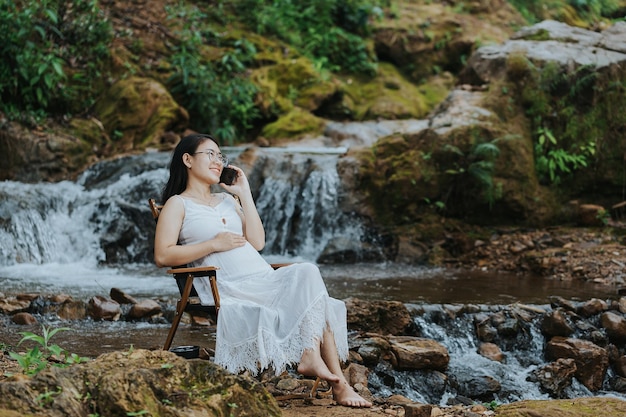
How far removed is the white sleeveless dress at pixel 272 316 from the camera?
3781 mm

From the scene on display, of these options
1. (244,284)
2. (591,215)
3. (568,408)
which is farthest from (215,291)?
(591,215)

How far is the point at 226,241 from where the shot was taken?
424 cm

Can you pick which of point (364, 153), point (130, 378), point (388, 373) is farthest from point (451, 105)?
point (130, 378)

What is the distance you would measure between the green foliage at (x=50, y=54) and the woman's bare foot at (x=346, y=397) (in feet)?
34.9

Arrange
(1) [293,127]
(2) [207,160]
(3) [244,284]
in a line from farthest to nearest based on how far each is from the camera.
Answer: (1) [293,127], (2) [207,160], (3) [244,284]

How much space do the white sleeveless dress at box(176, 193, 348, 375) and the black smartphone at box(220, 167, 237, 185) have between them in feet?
2.22

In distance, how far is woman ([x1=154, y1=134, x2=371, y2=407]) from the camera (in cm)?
379

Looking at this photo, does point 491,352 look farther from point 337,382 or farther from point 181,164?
point 181,164

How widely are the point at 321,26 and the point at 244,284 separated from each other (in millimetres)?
15350

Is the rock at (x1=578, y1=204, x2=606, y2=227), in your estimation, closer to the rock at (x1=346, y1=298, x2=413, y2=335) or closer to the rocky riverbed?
the rocky riverbed

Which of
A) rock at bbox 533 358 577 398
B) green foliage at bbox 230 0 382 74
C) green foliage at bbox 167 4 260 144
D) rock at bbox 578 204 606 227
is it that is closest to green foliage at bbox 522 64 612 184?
rock at bbox 578 204 606 227

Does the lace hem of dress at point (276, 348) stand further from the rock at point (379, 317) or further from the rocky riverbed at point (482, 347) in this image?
the rock at point (379, 317)

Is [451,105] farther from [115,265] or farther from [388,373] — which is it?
[388,373]

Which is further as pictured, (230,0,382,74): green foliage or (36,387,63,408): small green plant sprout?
(230,0,382,74): green foliage
